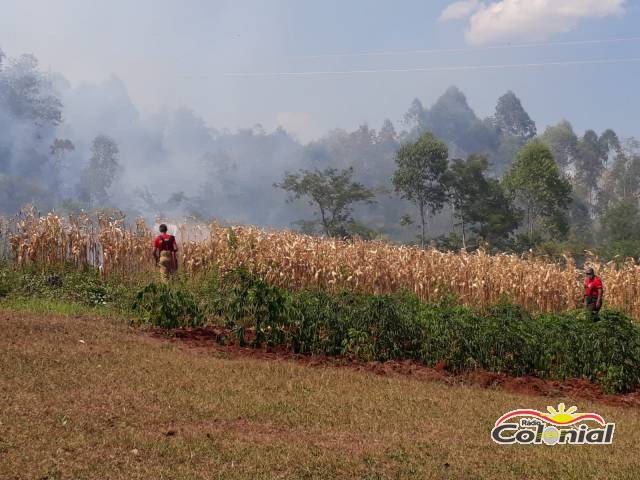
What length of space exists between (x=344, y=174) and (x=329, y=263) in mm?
31141

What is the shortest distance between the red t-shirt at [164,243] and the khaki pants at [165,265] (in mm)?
101

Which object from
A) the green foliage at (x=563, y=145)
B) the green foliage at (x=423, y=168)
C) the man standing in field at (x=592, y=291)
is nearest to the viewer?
the man standing in field at (x=592, y=291)

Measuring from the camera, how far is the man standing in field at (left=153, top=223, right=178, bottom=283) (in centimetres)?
1716

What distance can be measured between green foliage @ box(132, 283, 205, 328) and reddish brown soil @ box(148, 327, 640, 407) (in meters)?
0.59

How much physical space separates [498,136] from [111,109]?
195ft

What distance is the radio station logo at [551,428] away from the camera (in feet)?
24.2

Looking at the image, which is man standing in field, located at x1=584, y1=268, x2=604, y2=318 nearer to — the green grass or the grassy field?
the grassy field

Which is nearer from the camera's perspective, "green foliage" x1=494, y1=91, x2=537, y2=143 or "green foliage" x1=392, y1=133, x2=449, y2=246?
"green foliage" x1=392, y1=133, x2=449, y2=246

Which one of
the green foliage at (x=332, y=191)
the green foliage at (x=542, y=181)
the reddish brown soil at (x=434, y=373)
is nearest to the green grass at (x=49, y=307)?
the reddish brown soil at (x=434, y=373)

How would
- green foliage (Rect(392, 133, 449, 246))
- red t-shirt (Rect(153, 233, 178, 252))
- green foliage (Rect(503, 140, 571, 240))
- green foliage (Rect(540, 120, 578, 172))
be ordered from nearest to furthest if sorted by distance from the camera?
red t-shirt (Rect(153, 233, 178, 252)), green foliage (Rect(503, 140, 571, 240)), green foliage (Rect(392, 133, 449, 246)), green foliage (Rect(540, 120, 578, 172))

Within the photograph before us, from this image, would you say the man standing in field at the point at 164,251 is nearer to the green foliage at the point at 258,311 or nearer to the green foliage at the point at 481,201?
the green foliage at the point at 258,311

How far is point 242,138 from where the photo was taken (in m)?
114

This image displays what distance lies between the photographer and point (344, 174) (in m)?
48.3

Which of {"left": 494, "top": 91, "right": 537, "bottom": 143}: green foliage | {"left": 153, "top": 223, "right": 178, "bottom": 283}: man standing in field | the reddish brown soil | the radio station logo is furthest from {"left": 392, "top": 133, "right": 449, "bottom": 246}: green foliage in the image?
{"left": 494, "top": 91, "right": 537, "bottom": 143}: green foliage
